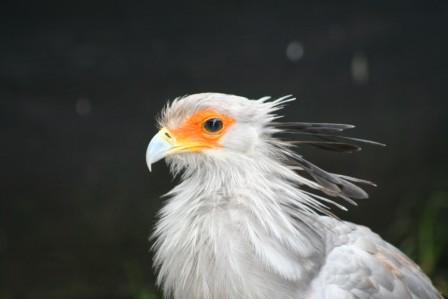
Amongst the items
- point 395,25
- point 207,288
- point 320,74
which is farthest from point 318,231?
point 395,25

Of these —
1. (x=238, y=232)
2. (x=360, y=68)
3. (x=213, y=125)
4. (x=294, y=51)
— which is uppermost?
(x=294, y=51)

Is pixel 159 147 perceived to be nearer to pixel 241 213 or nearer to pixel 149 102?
pixel 241 213

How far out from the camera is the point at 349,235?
2701 mm

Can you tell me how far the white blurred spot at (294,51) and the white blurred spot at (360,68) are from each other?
33 cm

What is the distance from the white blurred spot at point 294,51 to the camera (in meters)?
4.14

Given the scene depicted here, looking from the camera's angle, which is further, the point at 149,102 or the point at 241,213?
the point at 149,102

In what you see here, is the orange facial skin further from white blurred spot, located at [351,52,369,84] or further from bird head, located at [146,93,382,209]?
white blurred spot, located at [351,52,369,84]

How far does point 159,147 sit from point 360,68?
6.92ft

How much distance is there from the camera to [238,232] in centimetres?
232

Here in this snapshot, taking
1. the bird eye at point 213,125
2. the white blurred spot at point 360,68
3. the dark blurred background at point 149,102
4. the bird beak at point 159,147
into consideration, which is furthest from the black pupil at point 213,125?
the white blurred spot at point 360,68

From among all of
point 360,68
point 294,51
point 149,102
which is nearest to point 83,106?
point 149,102

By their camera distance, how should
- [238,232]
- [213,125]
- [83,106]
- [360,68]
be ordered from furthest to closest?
[360,68], [83,106], [213,125], [238,232]

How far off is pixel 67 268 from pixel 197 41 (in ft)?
5.34

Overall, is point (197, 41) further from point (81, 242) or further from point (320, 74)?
point (81, 242)
